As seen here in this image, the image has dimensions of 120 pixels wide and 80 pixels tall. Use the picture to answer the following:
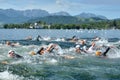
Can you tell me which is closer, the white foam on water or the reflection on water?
the white foam on water

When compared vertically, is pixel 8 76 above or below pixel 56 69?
above

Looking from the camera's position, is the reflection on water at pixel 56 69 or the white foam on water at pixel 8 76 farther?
the reflection on water at pixel 56 69

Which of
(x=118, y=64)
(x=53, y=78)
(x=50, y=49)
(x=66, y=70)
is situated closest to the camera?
(x=53, y=78)

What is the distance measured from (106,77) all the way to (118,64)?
7.84 m

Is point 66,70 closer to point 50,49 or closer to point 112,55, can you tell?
point 50,49

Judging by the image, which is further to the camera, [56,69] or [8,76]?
[56,69]

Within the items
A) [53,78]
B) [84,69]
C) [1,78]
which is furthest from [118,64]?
A: [1,78]

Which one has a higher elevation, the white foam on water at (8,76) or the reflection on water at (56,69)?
the white foam on water at (8,76)

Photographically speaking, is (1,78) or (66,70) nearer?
(1,78)

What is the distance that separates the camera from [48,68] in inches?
1318

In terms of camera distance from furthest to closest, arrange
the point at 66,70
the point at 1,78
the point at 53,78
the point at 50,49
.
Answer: the point at 50,49 → the point at 66,70 → the point at 53,78 → the point at 1,78

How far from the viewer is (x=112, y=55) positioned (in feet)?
152

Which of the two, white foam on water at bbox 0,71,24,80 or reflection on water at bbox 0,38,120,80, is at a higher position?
white foam on water at bbox 0,71,24,80

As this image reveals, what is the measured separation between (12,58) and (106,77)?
12.9 metres
